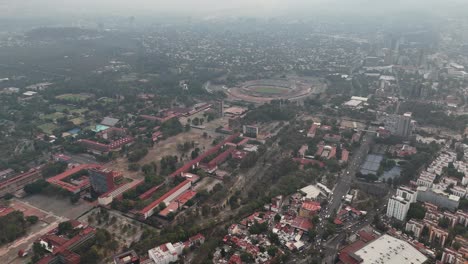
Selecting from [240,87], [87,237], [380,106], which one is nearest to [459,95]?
[380,106]

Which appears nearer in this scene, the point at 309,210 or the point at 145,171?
the point at 309,210

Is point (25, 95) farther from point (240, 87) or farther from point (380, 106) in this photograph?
point (380, 106)

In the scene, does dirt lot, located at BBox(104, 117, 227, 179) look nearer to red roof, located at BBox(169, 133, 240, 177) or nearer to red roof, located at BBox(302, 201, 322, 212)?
red roof, located at BBox(169, 133, 240, 177)

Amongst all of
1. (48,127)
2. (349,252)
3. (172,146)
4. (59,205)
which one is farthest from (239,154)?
(48,127)

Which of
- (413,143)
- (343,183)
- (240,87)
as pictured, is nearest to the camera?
(343,183)


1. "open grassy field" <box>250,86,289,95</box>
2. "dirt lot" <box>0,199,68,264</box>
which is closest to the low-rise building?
"dirt lot" <box>0,199,68,264</box>

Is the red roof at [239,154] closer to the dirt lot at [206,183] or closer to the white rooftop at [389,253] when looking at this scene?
the dirt lot at [206,183]

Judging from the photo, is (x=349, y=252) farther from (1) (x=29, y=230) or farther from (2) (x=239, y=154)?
(1) (x=29, y=230)
